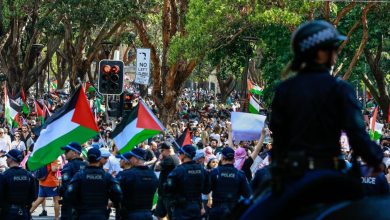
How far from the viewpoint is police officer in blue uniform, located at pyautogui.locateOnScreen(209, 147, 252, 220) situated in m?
10.3

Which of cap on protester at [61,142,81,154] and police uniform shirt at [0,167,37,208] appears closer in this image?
police uniform shirt at [0,167,37,208]

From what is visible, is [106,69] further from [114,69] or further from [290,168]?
[290,168]

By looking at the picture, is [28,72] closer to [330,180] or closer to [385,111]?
[385,111]

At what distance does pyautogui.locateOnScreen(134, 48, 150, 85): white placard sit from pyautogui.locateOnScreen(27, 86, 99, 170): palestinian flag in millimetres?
10490

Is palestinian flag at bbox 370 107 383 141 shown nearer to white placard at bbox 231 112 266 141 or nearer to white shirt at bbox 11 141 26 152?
white placard at bbox 231 112 266 141

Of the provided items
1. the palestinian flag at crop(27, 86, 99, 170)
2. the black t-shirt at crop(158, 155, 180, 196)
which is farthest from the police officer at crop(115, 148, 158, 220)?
the black t-shirt at crop(158, 155, 180, 196)

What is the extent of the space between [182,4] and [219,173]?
18.7m

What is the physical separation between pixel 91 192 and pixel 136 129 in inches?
128

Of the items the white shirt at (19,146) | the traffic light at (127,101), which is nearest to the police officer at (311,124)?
the traffic light at (127,101)

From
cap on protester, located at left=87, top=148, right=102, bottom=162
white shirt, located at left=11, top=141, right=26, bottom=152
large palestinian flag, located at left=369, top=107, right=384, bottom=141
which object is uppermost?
cap on protester, located at left=87, top=148, right=102, bottom=162

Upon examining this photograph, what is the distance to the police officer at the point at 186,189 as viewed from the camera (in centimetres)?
1023

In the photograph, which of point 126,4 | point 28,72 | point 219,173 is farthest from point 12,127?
point 219,173

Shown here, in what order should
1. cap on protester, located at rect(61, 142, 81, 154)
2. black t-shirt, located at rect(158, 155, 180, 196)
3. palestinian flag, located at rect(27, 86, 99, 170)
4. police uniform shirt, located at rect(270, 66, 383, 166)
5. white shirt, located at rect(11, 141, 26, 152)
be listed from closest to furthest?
police uniform shirt, located at rect(270, 66, 383, 166) → palestinian flag, located at rect(27, 86, 99, 170) → cap on protester, located at rect(61, 142, 81, 154) → black t-shirt, located at rect(158, 155, 180, 196) → white shirt, located at rect(11, 141, 26, 152)

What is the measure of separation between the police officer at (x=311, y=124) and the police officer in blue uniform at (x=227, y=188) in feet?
19.6
